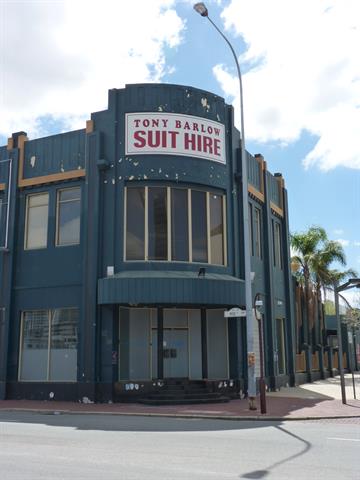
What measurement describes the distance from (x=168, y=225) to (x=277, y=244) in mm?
9605

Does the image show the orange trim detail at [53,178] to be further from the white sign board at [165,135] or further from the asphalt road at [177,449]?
the asphalt road at [177,449]

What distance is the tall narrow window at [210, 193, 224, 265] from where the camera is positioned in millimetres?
21766

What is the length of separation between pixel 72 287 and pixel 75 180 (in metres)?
4.16

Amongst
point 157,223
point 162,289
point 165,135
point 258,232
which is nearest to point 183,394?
point 162,289

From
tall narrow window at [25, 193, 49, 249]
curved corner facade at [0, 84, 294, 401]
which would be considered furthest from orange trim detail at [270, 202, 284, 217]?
tall narrow window at [25, 193, 49, 249]

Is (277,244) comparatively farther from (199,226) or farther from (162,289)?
(162,289)

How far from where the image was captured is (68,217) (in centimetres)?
2209

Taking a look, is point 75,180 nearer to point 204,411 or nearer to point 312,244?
point 204,411

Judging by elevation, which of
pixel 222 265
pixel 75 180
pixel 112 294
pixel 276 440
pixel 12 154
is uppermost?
pixel 12 154

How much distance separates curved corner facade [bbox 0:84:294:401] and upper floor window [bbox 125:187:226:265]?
40 mm

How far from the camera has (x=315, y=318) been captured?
34.9 meters

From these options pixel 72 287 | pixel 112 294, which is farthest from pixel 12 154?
pixel 112 294

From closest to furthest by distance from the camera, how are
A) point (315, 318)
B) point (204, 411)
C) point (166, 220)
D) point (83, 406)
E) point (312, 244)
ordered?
1. point (204, 411)
2. point (83, 406)
3. point (166, 220)
4. point (315, 318)
5. point (312, 244)

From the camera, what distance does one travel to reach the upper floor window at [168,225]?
20.7m
